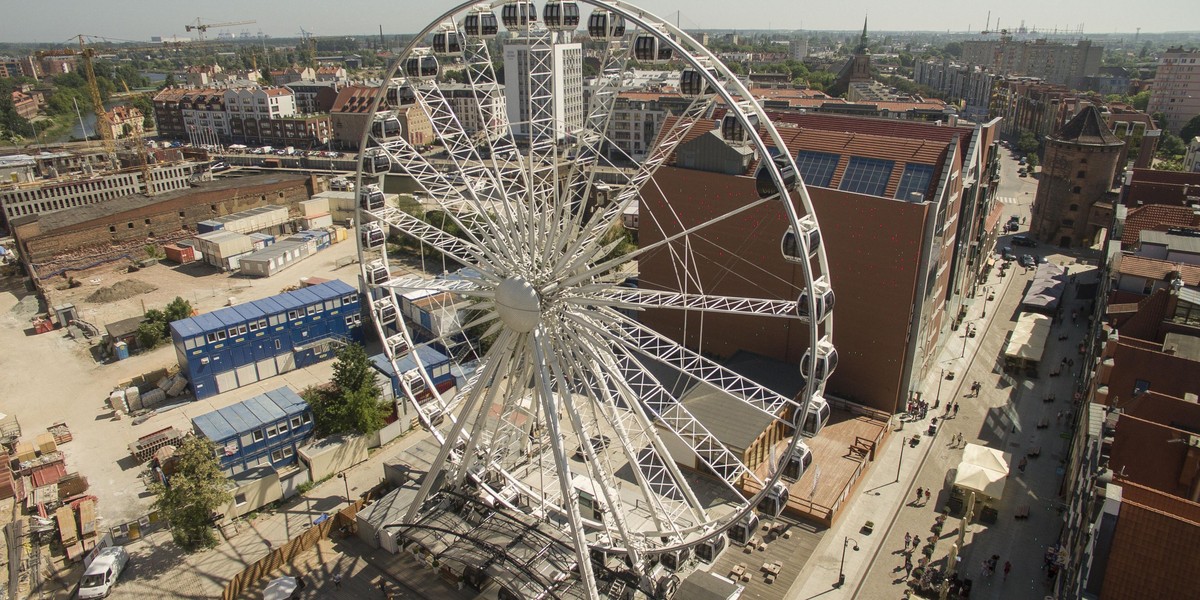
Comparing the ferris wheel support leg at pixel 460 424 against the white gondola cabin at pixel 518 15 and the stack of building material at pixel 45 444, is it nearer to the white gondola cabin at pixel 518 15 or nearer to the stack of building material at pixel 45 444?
the white gondola cabin at pixel 518 15

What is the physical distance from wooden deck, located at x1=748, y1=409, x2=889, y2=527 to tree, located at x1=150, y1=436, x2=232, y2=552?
21.3 metres

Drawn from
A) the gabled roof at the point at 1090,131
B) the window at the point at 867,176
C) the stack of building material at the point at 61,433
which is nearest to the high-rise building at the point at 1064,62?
the gabled roof at the point at 1090,131

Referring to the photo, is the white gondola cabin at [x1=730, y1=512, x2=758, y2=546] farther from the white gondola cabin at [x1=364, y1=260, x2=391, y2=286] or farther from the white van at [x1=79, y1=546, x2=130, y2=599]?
the white van at [x1=79, y1=546, x2=130, y2=599]

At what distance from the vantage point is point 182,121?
134875 millimetres

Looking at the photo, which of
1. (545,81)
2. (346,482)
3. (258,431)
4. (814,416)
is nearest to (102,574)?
(258,431)

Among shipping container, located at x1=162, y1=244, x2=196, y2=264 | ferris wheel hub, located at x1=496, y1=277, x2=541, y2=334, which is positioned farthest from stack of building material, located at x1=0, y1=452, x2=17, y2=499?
shipping container, located at x1=162, y1=244, x2=196, y2=264

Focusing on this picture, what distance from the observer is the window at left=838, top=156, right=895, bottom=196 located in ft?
113

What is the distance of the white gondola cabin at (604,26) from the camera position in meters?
22.2

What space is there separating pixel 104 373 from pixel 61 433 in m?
8.12

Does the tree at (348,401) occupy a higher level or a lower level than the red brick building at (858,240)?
lower

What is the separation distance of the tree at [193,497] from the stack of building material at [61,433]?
12.8 meters

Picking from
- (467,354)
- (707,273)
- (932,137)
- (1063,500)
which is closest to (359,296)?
(467,354)

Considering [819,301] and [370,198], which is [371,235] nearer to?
[370,198]

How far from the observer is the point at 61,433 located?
116ft
